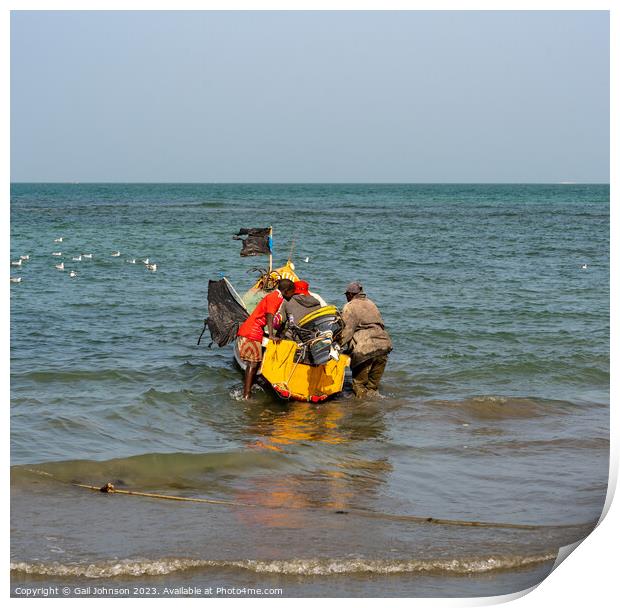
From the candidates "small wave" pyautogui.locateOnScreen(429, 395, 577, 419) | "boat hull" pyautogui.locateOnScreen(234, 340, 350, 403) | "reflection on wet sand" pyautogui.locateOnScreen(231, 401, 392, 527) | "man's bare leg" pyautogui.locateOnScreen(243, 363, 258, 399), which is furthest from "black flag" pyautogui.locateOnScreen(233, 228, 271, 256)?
"small wave" pyautogui.locateOnScreen(429, 395, 577, 419)

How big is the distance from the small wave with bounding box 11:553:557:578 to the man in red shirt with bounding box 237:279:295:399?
4.86 m

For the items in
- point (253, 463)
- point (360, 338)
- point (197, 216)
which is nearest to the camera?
point (253, 463)

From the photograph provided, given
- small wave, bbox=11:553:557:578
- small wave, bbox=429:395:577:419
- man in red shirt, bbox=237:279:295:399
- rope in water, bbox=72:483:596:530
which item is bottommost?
small wave, bbox=11:553:557:578

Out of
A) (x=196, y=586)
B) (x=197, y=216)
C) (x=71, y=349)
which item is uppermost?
(x=197, y=216)

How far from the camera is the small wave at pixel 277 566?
582 centimetres

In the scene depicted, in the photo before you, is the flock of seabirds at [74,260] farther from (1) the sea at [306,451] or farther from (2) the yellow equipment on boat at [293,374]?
(2) the yellow equipment on boat at [293,374]

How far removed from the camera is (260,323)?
1073 centimetres

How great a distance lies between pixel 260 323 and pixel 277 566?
5.10 m

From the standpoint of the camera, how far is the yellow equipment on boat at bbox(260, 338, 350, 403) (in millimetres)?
10695

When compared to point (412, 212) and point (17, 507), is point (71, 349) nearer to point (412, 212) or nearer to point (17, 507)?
point (17, 507)

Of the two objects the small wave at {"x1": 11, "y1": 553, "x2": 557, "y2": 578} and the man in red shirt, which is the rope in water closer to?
the small wave at {"x1": 11, "y1": 553, "x2": 557, "y2": 578}

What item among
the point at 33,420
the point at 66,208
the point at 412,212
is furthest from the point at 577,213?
the point at 33,420

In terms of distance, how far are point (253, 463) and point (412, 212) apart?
49.7 m

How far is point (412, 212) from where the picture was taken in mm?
56969
